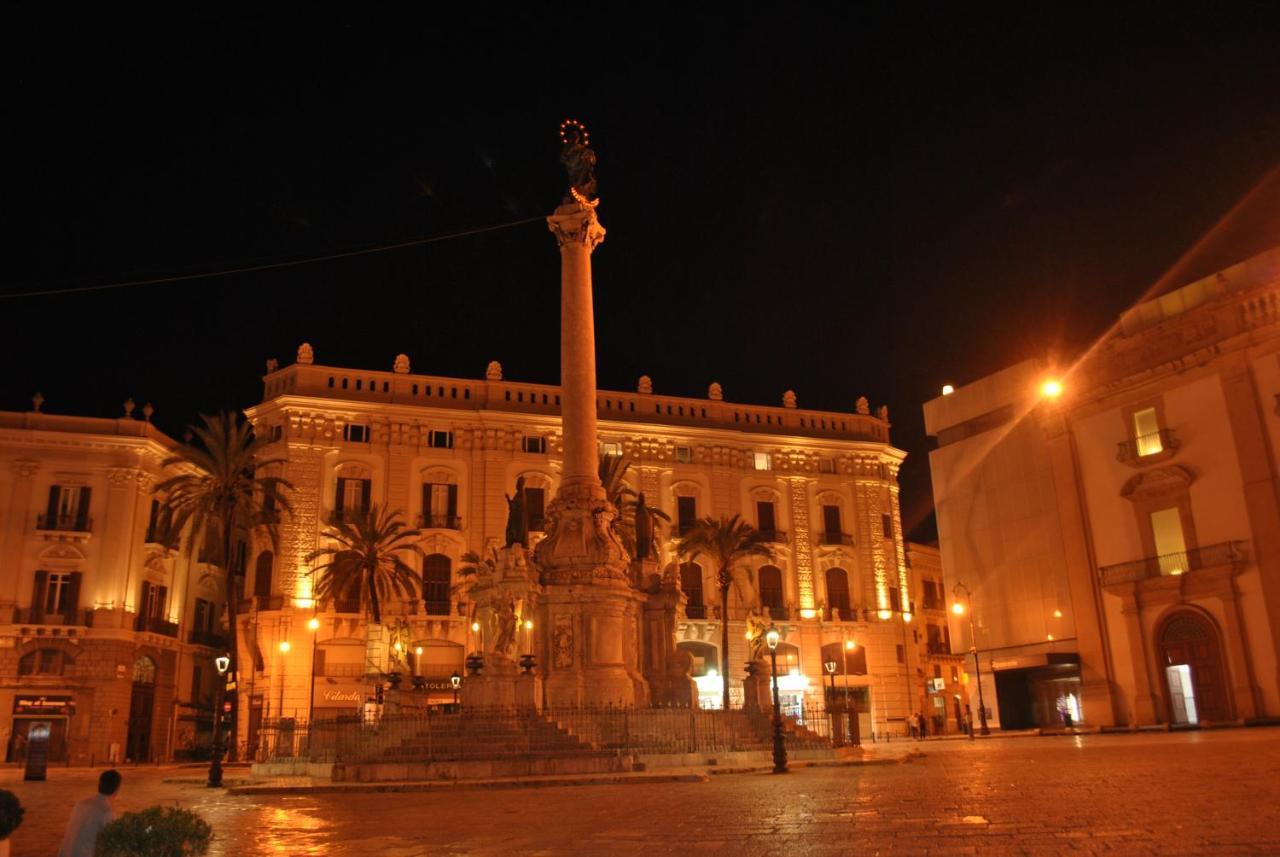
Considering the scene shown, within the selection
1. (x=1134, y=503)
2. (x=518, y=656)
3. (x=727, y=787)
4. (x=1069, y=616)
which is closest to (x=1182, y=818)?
(x=727, y=787)

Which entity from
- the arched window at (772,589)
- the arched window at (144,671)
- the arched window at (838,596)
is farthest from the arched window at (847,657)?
the arched window at (144,671)

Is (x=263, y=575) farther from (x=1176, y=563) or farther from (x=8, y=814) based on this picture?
(x=8, y=814)

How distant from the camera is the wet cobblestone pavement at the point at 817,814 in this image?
9938mm

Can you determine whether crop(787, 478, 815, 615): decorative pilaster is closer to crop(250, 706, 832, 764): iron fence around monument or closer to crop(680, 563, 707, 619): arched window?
crop(680, 563, 707, 619): arched window

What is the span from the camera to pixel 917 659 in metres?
61.3

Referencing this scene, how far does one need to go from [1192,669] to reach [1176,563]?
3665 mm

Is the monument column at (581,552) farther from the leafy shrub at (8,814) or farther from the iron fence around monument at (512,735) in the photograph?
the leafy shrub at (8,814)

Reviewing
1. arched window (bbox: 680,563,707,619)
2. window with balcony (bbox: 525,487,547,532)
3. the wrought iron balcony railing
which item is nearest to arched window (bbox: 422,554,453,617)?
window with balcony (bbox: 525,487,547,532)

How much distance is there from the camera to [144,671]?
48.2m

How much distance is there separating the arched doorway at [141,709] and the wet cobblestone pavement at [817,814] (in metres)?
29.0

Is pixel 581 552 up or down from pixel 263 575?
down

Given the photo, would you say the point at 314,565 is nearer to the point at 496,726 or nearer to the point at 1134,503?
the point at 496,726

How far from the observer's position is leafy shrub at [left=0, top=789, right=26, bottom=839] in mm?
7797

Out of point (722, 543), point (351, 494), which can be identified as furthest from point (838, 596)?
point (351, 494)
